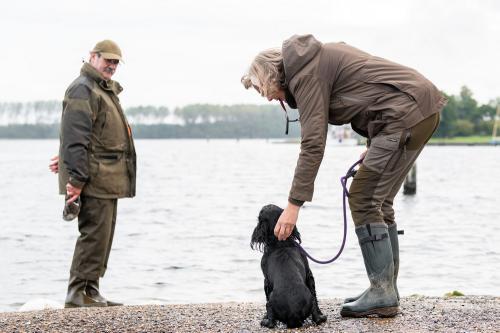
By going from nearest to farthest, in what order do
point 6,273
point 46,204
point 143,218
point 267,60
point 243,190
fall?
point 267,60 → point 6,273 → point 143,218 → point 46,204 → point 243,190

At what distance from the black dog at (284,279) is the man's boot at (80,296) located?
95.5 inches

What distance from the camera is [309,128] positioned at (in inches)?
214

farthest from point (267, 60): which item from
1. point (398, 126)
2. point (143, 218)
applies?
point (143, 218)

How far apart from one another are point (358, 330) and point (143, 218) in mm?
23416

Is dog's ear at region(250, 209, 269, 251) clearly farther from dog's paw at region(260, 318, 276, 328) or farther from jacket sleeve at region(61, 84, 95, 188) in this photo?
jacket sleeve at region(61, 84, 95, 188)

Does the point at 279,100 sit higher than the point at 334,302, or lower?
higher

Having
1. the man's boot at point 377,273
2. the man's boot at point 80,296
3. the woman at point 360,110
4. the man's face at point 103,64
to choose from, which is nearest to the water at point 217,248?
the man's boot at point 80,296

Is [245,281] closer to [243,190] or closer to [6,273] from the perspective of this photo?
[6,273]

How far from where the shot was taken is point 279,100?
18.8ft

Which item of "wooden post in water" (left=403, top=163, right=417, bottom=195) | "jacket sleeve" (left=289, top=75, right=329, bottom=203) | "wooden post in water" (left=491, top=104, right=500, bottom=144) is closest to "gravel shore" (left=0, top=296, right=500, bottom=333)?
"jacket sleeve" (left=289, top=75, right=329, bottom=203)

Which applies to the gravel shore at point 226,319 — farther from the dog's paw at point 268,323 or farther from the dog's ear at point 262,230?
the dog's ear at point 262,230

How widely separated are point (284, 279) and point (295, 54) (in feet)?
5.48

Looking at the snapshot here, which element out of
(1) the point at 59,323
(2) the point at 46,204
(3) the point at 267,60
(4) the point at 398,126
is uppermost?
(3) the point at 267,60

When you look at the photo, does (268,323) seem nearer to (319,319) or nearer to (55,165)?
(319,319)
